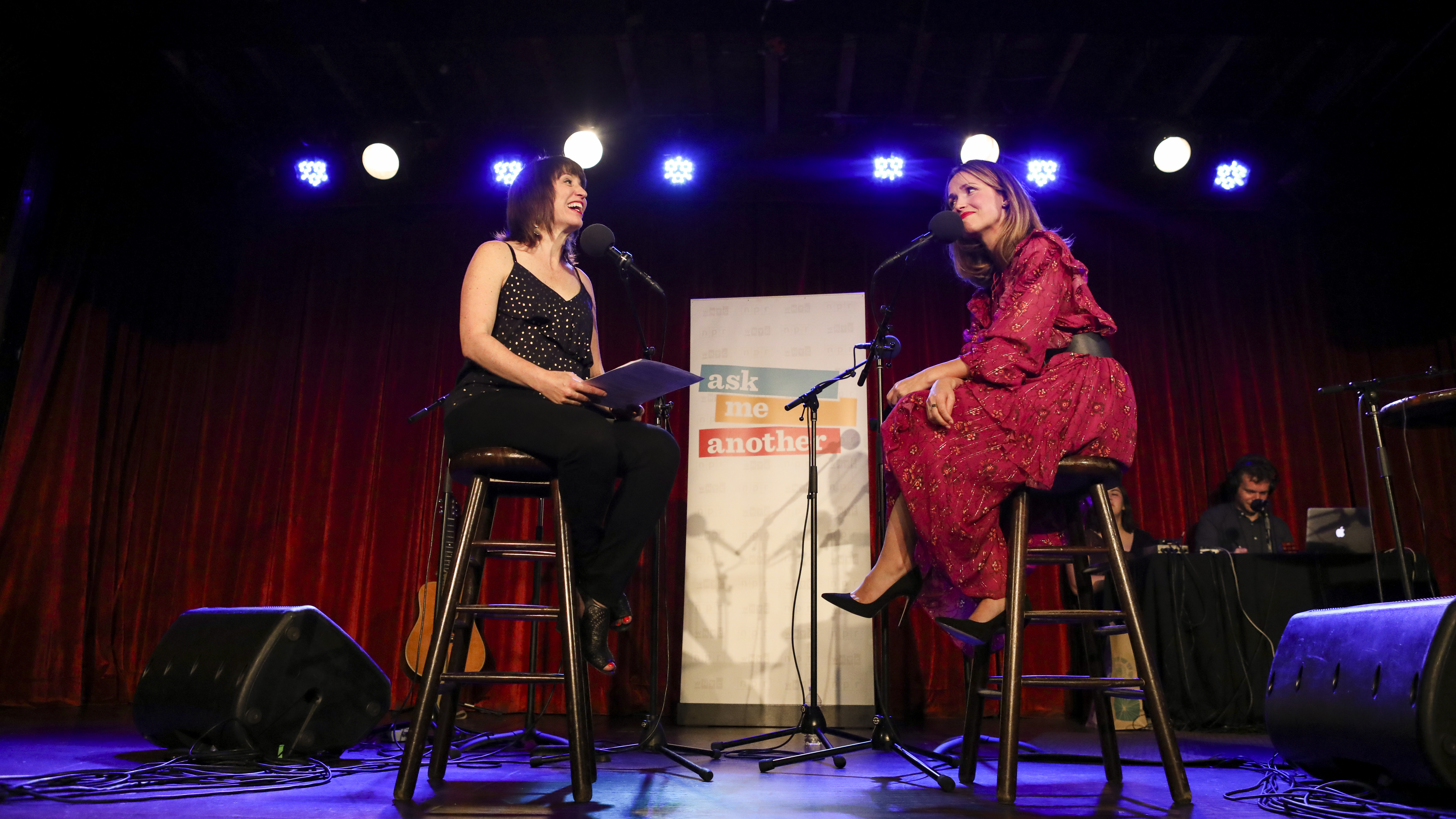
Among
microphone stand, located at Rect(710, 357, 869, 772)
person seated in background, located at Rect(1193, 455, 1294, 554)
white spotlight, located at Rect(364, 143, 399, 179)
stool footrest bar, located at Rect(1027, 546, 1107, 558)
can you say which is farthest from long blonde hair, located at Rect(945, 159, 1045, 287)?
white spotlight, located at Rect(364, 143, 399, 179)

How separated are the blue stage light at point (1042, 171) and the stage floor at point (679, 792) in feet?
9.60

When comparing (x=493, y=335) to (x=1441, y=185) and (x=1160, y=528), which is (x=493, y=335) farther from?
(x=1441, y=185)

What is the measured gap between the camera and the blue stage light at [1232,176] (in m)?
4.71

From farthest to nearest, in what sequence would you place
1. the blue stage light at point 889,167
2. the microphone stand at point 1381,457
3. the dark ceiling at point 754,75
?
1. the blue stage light at point 889,167
2. the dark ceiling at point 754,75
3. the microphone stand at point 1381,457

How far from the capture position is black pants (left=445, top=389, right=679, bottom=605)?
1.92m

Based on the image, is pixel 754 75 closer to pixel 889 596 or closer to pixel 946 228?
pixel 946 228

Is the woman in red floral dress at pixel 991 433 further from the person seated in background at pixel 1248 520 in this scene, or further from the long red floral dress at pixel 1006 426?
the person seated in background at pixel 1248 520

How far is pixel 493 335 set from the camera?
2.16 metres

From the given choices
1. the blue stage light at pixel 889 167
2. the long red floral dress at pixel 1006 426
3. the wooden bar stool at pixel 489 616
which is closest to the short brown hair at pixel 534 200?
the wooden bar stool at pixel 489 616

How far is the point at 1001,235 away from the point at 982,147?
2.51m

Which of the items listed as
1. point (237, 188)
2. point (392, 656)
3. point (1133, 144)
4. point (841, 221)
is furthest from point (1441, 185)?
point (237, 188)

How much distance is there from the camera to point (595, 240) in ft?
8.13

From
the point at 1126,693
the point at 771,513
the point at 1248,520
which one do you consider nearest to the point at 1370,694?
the point at 1126,693

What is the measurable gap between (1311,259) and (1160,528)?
6.05 feet
